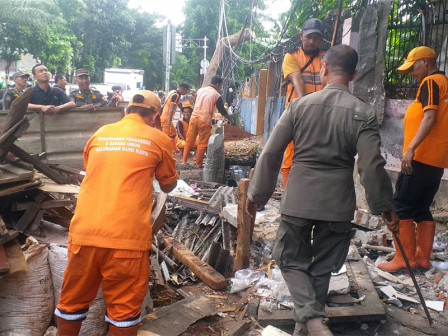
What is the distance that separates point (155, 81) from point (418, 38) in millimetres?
41962

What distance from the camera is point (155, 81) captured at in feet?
152

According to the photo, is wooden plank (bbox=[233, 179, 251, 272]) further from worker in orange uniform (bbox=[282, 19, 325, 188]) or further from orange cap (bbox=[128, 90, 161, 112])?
orange cap (bbox=[128, 90, 161, 112])

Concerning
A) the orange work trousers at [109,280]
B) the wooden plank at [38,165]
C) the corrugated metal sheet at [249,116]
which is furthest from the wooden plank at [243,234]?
the corrugated metal sheet at [249,116]

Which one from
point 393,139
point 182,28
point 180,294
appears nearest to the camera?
point 180,294

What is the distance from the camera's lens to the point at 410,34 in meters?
6.35

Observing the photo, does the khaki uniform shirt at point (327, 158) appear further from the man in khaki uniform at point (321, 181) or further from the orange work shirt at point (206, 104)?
the orange work shirt at point (206, 104)

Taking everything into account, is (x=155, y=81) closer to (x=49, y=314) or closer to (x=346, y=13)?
(x=346, y=13)

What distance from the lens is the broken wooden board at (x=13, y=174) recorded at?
3.32 m

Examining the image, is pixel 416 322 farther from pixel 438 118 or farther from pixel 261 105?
pixel 261 105

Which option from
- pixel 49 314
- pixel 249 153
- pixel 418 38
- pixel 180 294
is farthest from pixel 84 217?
pixel 249 153

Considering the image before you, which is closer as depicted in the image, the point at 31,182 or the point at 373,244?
the point at 31,182

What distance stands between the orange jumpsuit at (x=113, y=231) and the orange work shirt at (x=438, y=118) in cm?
274

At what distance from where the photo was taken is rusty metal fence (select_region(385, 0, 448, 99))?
240 inches

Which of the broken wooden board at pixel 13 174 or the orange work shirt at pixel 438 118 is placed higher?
the orange work shirt at pixel 438 118
